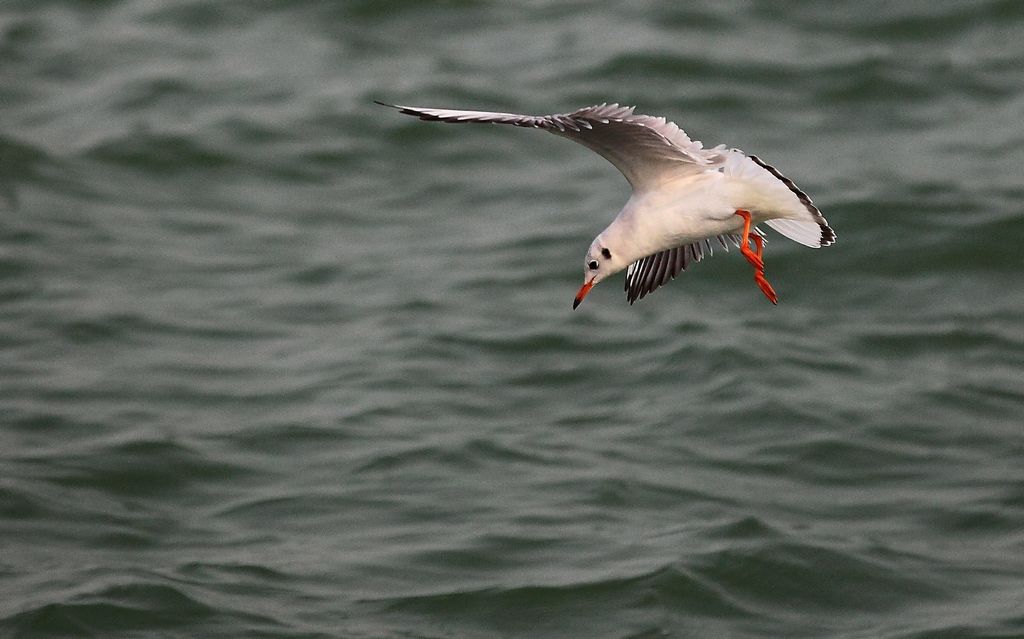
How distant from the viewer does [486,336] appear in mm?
12352

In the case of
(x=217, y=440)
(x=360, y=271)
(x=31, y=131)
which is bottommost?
(x=217, y=440)

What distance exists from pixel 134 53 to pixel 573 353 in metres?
6.33

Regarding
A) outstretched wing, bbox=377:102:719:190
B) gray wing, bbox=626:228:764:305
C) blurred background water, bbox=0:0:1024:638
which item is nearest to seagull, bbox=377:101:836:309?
outstretched wing, bbox=377:102:719:190

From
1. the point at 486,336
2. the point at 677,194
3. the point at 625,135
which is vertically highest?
the point at 625,135

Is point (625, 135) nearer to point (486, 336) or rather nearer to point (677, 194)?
point (677, 194)

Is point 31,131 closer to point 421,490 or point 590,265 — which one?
point 421,490

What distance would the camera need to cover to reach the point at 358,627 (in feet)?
30.6

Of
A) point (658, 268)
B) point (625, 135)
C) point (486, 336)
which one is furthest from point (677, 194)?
point (486, 336)

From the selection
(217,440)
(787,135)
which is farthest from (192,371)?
(787,135)

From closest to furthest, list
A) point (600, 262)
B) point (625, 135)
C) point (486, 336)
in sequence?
point (625, 135), point (600, 262), point (486, 336)

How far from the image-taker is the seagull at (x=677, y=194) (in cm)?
649

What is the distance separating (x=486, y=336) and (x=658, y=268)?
4.81 m

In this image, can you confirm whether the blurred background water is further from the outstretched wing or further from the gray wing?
the outstretched wing

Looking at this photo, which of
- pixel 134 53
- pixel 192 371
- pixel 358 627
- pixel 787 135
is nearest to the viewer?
pixel 358 627
